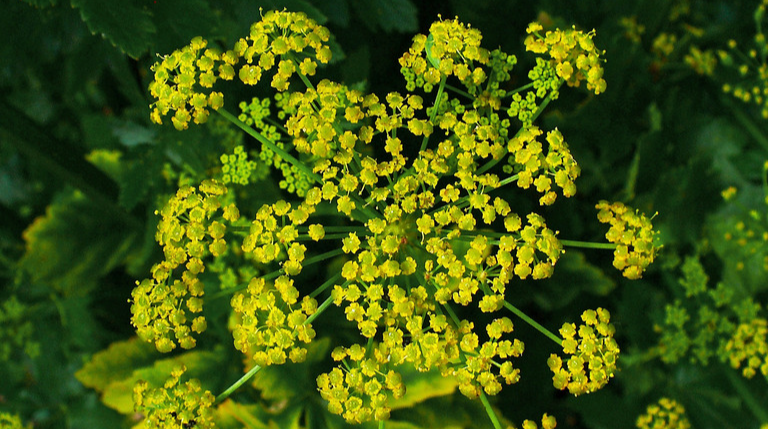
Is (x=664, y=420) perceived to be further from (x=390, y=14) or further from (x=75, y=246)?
(x=75, y=246)

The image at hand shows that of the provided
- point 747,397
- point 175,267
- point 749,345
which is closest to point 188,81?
point 175,267

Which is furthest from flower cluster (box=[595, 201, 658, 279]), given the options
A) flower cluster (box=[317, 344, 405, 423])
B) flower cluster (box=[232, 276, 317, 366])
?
flower cluster (box=[232, 276, 317, 366])

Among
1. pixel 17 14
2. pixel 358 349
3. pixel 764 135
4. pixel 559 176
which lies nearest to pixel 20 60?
pixel 17 14

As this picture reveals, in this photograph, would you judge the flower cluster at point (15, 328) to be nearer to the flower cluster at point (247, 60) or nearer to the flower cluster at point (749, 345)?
the flower cluster at point (247, 60)

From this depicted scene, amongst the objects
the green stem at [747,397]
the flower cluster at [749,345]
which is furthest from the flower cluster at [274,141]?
the green stem at [747,397]

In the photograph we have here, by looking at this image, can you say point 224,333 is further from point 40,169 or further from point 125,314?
point 40,169
